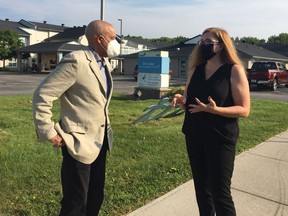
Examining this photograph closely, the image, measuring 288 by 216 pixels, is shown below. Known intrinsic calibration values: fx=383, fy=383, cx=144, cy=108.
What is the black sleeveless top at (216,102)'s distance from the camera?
305 cm

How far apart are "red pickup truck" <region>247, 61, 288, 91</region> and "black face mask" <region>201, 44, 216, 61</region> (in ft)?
66.6

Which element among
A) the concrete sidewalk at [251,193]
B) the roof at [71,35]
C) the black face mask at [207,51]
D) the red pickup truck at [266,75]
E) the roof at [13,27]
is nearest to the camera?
the black face mask at [207,51]

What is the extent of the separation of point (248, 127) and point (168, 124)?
185 centimetres

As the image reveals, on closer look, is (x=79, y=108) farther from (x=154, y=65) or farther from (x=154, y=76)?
(x=154, y=65)

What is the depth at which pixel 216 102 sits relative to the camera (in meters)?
3.05

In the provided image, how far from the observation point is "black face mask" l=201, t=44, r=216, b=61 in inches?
123

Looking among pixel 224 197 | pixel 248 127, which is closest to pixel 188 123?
pixel 224 197

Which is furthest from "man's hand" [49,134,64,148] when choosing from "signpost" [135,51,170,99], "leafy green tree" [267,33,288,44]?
"leafy green tree" [267,33,288,44]

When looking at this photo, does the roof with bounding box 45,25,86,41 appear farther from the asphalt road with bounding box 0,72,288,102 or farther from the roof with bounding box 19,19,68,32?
the asphalt road with bounding box 0,72,288,102

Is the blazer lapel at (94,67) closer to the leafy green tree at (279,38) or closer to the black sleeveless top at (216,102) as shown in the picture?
the black sleeveless top at (216,102)

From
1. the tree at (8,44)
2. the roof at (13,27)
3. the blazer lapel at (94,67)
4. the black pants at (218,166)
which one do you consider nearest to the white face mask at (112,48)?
the blazer lapel at (94,67)

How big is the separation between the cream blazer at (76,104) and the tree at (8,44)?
5177cm

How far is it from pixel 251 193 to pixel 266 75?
63.8 feet

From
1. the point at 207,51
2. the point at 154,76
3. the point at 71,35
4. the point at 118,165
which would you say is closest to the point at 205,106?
the point at 207,51
